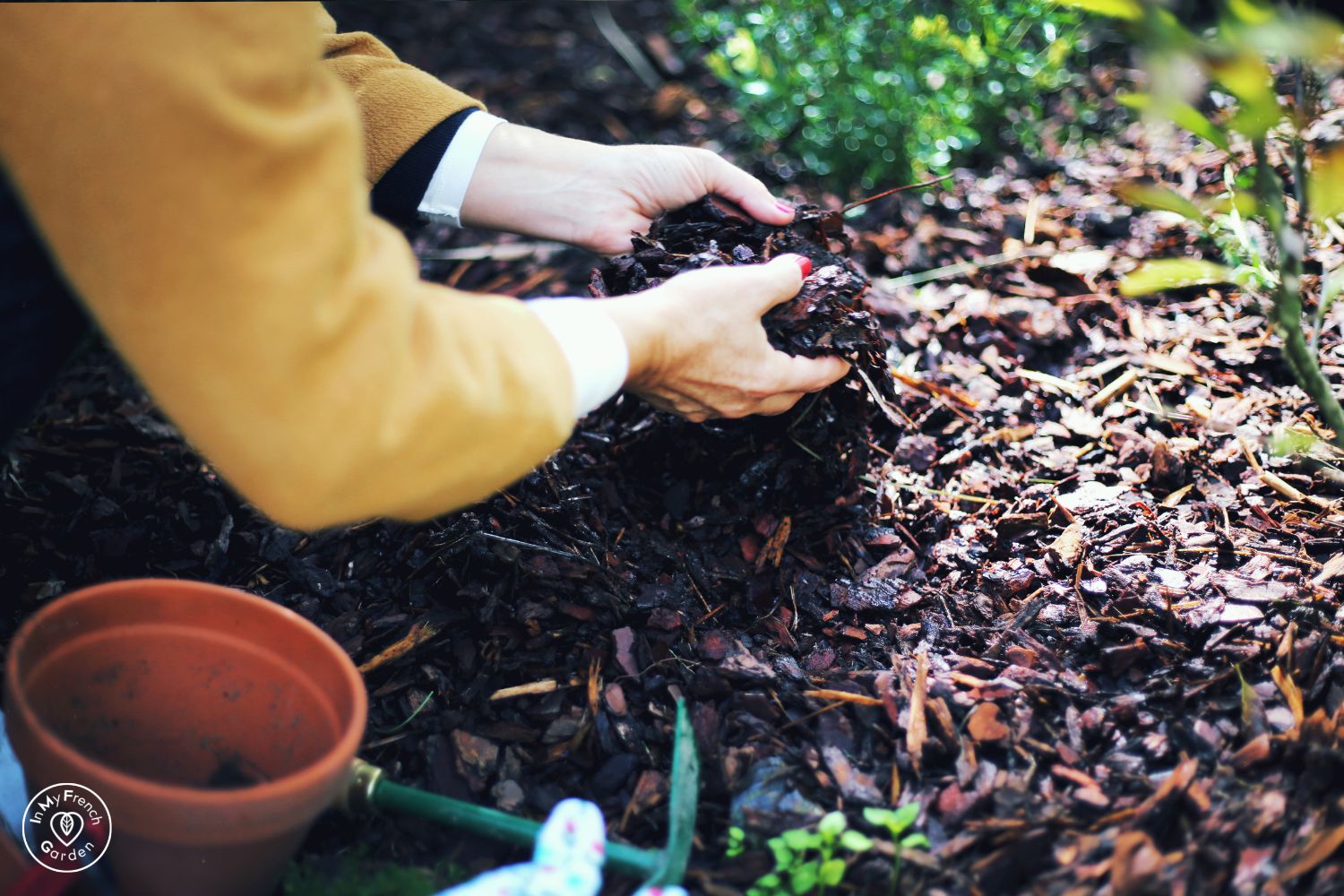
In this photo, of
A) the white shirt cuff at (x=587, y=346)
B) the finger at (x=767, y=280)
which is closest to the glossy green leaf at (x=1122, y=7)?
the finger at (x=767, y=280)

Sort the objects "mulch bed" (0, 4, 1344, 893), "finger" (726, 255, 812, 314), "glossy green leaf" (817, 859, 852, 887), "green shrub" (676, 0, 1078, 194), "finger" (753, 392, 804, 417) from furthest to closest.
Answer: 1. "green shrub" (676, 0, 1078, 194)
2. "finger" (753, 392, 804, 417)
3. "finger" (726, 255, 812, 314)
4. "mulch bed" (0, 4, 1344, 893)
5. "glossy green leaf" (817, 859, 852, 887)

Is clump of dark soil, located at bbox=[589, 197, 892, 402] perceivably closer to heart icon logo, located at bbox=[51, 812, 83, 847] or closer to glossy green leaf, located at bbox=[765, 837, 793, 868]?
glossy green leaf, located at bbox=[765, 837, 793, 868]

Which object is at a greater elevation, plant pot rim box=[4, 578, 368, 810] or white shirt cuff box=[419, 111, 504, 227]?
white shirt cuff box=[419, 111, 504, 227]

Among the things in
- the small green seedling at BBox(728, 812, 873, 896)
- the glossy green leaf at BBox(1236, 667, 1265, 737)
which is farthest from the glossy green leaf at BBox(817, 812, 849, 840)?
the glossy green leaf at BBox(1236, 667, 1265, 737)

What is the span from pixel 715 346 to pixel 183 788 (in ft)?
3.72

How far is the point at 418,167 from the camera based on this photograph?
7.07 ft

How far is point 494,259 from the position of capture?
321 centimetres

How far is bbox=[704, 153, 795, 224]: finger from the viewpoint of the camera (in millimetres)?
2164

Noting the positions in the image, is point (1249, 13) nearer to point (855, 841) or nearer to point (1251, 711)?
point (1251, 711)

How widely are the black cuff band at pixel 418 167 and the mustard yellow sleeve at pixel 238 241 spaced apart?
0.82 meters

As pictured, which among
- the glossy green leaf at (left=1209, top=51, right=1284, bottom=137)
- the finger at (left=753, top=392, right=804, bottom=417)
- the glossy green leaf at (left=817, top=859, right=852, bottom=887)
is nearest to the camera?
the glossy green leaf at (left=1209, top=51, right=1284, bottom=137)

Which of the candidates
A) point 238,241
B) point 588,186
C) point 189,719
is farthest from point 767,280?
point 189,719

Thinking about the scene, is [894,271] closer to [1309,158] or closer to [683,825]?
[1309,158]

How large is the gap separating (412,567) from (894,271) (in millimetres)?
1796
